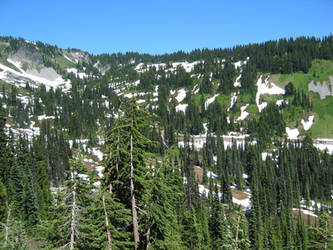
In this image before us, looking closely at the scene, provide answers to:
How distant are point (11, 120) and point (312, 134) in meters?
216

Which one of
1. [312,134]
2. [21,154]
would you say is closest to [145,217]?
[21,154]

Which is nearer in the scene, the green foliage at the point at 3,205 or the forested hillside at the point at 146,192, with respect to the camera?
the forested hillside at the point at 146,192

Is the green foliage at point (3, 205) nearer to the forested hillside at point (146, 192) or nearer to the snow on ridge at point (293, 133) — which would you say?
the forested hillside at point (146, 192)

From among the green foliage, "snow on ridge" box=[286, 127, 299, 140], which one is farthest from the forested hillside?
"snow on ridge" box=[286, 127, 299, 140]

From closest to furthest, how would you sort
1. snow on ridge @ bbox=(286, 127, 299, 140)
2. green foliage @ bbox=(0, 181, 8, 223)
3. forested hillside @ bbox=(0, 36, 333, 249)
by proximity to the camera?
1. forested hillside @ bbox=(0, 36, 333, 249)
2. green foliage @ bbox=(0, 181, 8, 223)
3. snow on ridge @ bbox=(286, 127, 299, 140)

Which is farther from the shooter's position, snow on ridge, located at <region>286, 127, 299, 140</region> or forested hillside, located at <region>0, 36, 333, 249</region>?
snow on ridge, located at <region>286, 127, 299, 140</region>

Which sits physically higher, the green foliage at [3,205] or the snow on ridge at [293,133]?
the snow on ridge at [293,133]

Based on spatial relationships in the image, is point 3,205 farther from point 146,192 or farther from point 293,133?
point 293,133

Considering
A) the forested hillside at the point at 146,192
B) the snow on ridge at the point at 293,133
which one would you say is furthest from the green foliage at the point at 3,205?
the snow on ridge at the point at 293,133

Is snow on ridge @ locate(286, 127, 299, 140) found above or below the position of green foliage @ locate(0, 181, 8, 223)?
above

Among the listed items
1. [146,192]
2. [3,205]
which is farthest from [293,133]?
[146,192]

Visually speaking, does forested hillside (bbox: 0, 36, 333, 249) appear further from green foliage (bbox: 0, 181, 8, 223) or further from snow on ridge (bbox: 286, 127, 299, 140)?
snow on ridge (bbox: 286, 127, 299, 140)

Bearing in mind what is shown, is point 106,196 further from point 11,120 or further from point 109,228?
point 11,120

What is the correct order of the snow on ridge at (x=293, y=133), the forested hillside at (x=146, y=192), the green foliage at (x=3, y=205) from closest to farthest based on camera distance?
the forested hillside at (x=146, y=192) < the green foliage at (x=3, y=205) < the snow on ridge at (x=293, y=133)
